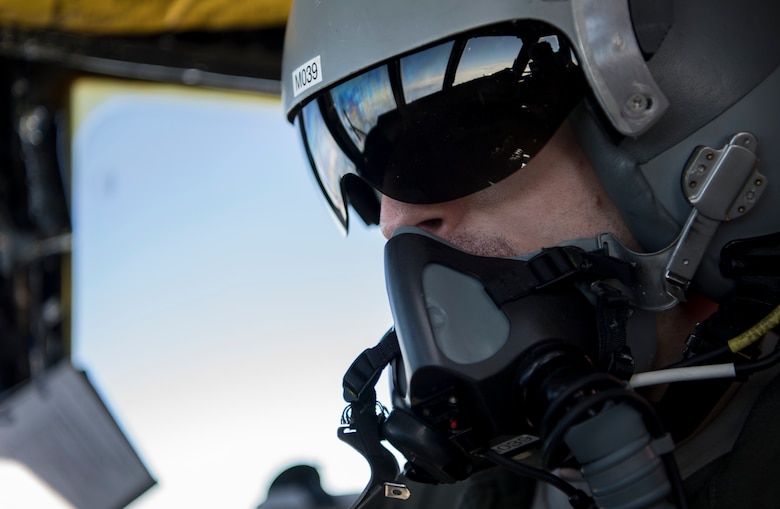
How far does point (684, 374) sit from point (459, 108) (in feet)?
1.38

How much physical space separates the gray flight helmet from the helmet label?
7cm

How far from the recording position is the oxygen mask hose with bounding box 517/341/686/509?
80 centimetres

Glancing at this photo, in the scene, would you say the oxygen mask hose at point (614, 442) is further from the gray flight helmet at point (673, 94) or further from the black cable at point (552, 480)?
the gray flight helmet at point (673, 94)

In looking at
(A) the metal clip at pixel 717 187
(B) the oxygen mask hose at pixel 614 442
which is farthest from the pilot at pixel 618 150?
(B) the oxygen mask hose at pixel 614 442

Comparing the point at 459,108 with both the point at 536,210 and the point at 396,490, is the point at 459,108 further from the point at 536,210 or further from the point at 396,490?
the point at 396,490

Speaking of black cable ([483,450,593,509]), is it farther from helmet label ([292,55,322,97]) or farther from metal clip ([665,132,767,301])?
helmet label ([292,55,322,97])

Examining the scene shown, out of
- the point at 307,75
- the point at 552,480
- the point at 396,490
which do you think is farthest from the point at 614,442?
the point at 307,75

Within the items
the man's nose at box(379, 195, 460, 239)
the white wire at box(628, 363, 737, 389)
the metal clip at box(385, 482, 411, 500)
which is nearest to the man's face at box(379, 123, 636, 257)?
the man's nose at box(379, 195, 460, 239)

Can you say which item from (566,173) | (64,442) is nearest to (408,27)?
(566,173)

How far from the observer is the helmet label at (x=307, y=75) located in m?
1.10

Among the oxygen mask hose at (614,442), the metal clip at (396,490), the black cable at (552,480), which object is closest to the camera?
the oxygen mask hose at (614,442)

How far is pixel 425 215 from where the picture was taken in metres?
1.11

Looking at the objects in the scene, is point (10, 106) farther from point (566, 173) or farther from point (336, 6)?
point (566, 173)

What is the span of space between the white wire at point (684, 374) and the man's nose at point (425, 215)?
1.05ft
